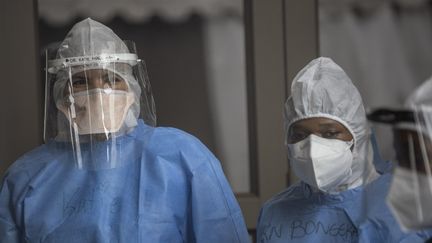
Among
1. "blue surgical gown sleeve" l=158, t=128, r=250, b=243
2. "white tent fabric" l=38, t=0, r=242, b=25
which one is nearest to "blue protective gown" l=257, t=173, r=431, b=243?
"blue surgical gown sleeve" l=158, t=128, r=250, b=243

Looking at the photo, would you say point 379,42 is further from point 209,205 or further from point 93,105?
point 93,105

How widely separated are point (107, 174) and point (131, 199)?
4.5 inches

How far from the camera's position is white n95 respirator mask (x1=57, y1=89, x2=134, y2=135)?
185 centimetres

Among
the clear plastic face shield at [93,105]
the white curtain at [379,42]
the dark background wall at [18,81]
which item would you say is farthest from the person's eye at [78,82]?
the white curtain at [379,42]

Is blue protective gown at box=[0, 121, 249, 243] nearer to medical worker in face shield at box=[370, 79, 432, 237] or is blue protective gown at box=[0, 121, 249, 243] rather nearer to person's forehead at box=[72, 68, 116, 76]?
person's forehead at box=[72, 68, 116, 76]

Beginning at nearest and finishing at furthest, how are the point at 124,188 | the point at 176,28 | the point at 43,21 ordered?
the point at 124,188 → the point at 43,21 → the point at 176,28

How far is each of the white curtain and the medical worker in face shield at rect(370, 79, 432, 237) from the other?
197cm

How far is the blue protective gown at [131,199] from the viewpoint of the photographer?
180 centimetres

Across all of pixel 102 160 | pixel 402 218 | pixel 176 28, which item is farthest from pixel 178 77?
pixel 402 218

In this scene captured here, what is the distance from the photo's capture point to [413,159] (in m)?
1.23

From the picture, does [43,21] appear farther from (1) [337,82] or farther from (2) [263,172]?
(1) [337,82]

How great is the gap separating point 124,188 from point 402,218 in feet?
2.98

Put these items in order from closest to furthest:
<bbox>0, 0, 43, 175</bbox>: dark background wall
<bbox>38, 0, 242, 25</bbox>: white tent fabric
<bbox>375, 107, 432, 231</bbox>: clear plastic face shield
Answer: <bbox>375, 107, 432, 231</bbox>: clear plastic face shield, <bbox>0, 0, 43, 175</bbox>: dark background wall, <bbox>38, 0, 242, 25</bbox>: white tent fabric

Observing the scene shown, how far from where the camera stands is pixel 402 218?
1.25 metres
